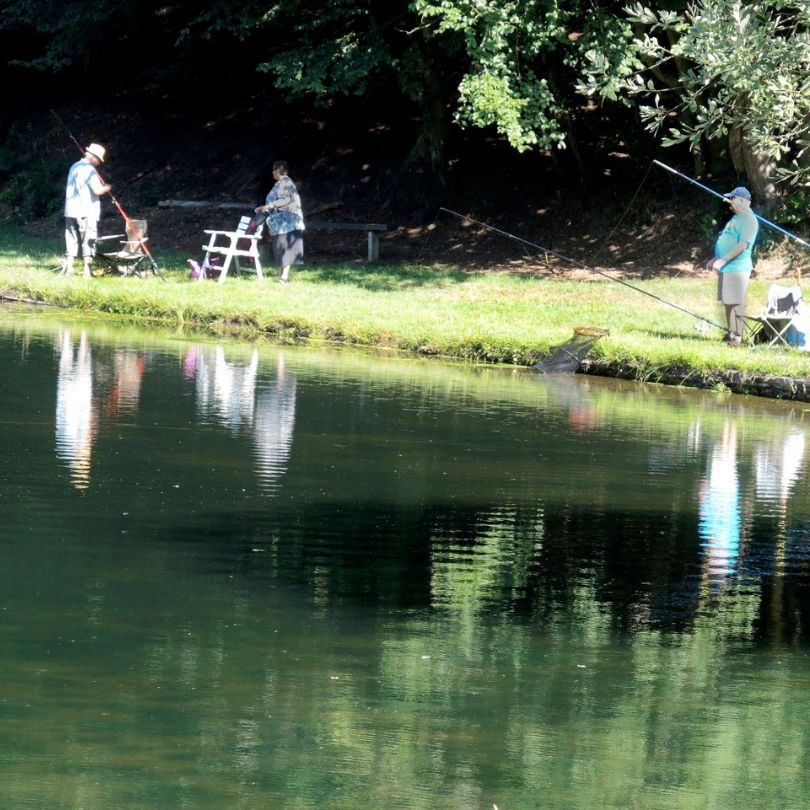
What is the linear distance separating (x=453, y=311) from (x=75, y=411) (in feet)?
27.8

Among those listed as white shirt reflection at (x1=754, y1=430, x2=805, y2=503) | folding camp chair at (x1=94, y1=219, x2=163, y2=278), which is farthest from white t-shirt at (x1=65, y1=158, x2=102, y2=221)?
white shirt reflection at (x1=754, y1=430, x2=805, y2=503)

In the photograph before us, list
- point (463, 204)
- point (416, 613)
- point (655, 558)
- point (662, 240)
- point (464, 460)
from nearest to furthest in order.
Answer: point (416, 613)
point (655, 558)
point (464, 460)
point (662, 240)
point (463, 204)

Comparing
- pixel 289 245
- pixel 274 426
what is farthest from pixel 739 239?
pixel 289 245

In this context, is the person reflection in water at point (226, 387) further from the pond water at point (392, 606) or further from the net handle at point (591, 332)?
the net handle at point (591, 332)

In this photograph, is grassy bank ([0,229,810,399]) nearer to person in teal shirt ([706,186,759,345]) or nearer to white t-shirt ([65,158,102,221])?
person in teal shirt ([706,186,759,345])

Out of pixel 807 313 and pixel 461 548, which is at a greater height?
pixel 807 313

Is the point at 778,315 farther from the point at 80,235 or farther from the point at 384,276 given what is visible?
the point at 80,235

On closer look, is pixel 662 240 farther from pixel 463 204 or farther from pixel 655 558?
pixel 655 558

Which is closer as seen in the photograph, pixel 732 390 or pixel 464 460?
pixel 464 460

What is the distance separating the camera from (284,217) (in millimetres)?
24609

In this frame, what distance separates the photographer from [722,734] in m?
6.34

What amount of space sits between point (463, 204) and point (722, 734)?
24.6 metres

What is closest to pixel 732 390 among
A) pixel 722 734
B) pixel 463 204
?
pixel 722 734

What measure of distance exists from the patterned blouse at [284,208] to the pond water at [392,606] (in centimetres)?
1035
